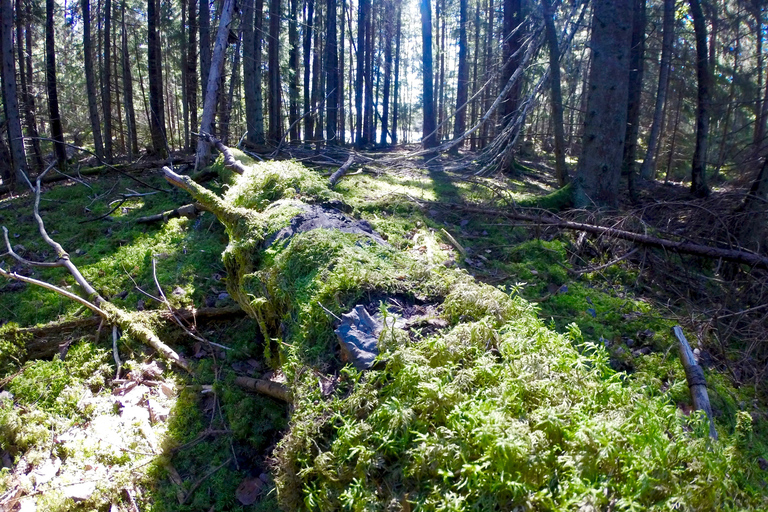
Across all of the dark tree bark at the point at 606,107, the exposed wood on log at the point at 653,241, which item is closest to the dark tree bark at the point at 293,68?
the dark tree bark at the point at 606,107

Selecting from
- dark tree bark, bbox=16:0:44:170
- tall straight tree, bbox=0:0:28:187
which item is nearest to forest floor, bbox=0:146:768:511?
tall straight tree, bbox=0:0:28:187

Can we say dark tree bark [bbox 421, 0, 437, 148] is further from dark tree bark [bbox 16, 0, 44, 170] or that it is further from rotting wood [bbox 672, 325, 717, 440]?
rotting wood [bbox 672, 325, 717, 440]

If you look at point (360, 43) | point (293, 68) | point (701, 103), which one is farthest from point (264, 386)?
point (360, 43)

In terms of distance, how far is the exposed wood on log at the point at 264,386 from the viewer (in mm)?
3289

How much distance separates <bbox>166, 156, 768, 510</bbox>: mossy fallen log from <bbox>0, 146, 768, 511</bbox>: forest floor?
0.23 meters

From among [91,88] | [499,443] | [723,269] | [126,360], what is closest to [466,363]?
[499,443]

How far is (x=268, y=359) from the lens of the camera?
11.8ft

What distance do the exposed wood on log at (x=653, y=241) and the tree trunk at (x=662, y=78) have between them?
21.7ft

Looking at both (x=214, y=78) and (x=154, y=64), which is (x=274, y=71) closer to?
(x=154, y=64)

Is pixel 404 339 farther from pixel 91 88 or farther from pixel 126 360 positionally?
pixel 91 88

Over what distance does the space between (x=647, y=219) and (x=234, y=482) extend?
6611mm

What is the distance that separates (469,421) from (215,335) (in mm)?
3650

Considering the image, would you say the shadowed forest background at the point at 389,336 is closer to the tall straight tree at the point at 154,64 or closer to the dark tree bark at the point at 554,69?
the dark tree bark at the point at 554,69

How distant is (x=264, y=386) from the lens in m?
3.54
